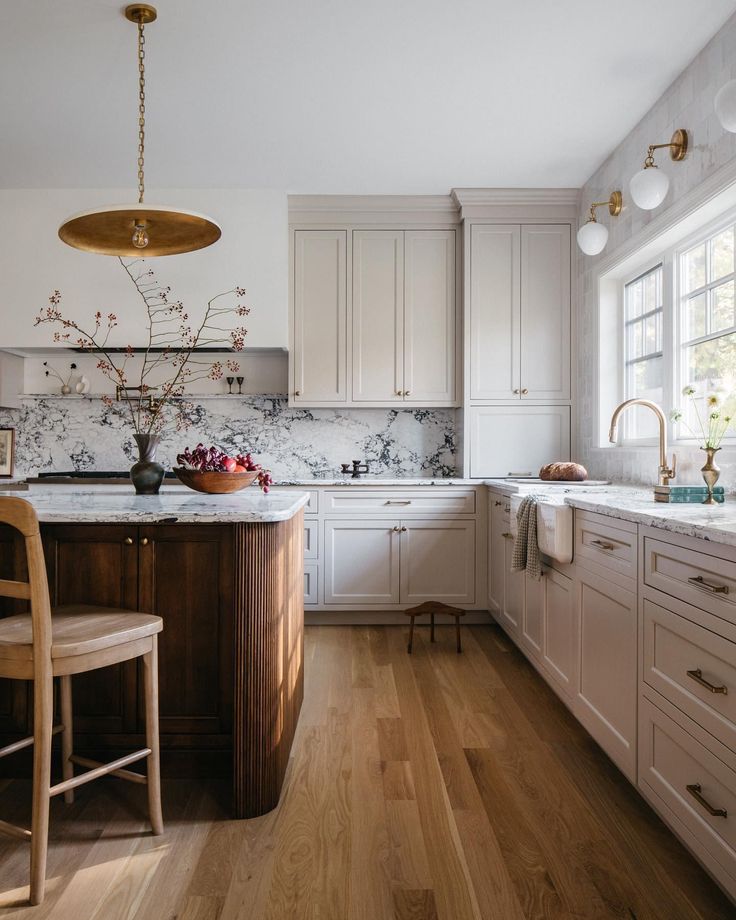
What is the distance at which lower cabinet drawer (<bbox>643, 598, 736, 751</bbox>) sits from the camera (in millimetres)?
1461

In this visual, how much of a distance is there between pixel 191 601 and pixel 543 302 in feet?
10.2

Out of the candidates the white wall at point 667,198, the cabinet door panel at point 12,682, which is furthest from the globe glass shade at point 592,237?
the cabinet door panel at point 12,682

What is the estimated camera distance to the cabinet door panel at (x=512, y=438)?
13.9 feet

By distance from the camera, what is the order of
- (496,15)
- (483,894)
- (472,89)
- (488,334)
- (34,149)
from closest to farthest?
(483,894) → (496,15) → (472,89) → (34,149) → (488,334)

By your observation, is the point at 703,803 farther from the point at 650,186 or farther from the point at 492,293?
the point at 492,293

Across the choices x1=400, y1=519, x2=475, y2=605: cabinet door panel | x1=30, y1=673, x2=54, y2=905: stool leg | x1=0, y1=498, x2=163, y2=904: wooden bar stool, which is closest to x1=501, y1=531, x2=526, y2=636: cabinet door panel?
x1=400, y1=519, x2=475, y2=605: cabinet door panel

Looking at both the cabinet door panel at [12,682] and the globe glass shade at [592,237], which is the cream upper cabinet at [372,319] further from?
the cabinet door panel at [12,682]

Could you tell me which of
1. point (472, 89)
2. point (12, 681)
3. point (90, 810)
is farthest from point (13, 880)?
point (472, 89)

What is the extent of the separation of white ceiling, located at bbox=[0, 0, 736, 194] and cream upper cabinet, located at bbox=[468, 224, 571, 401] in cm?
33

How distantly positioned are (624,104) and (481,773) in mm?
2980

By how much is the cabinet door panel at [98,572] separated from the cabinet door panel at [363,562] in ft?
6.65

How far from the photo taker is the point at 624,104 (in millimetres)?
3145

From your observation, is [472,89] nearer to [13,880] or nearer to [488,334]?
[488,334]

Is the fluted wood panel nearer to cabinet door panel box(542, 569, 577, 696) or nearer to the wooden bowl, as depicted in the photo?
the wooden bowl
